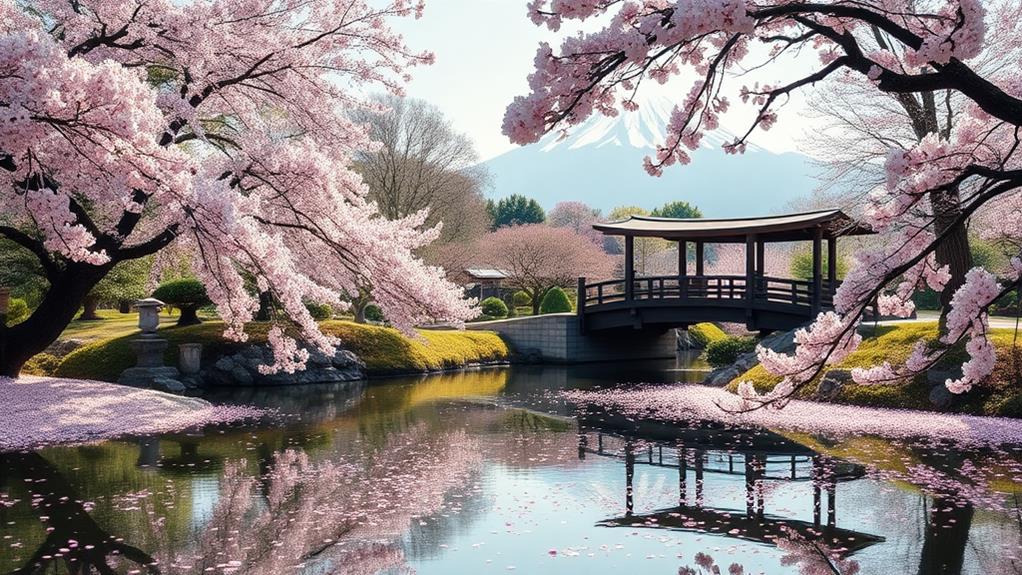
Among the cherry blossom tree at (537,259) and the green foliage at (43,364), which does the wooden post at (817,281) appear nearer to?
the cherry blossom tree at (537,259)

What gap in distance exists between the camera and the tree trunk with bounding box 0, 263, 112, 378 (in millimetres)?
13805

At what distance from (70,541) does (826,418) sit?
453 inches

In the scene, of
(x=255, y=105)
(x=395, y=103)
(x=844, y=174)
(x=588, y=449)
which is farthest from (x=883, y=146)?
(x=395, y=103)

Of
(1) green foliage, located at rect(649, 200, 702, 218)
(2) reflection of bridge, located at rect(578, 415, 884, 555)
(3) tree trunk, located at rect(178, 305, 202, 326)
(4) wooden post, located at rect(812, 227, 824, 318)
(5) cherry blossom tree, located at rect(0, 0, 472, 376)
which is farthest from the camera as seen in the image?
(1) green foliage, located at rect(649, 200, 702, 218)

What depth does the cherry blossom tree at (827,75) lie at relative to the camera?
4.95 metres

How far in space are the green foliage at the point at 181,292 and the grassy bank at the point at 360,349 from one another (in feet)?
2.54

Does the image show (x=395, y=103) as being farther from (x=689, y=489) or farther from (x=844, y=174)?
(x=689, y=489)

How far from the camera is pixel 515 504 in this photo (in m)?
8.09

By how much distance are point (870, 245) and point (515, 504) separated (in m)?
30.2

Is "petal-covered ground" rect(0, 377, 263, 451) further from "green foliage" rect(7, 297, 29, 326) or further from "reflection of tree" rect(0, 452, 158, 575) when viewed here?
"green foliage" rect(7, 297, 29, 326)

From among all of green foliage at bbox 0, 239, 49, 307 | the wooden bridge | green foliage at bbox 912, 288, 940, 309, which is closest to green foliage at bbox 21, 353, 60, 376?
green foliage at bbox 0, 239, 49, 307

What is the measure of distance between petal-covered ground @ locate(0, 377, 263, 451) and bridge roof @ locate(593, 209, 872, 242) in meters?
14.7

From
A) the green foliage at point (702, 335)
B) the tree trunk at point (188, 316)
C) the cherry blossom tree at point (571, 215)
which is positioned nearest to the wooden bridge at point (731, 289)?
the green foliage at point (702, 335)

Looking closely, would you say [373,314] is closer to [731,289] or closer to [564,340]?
[564,340]
